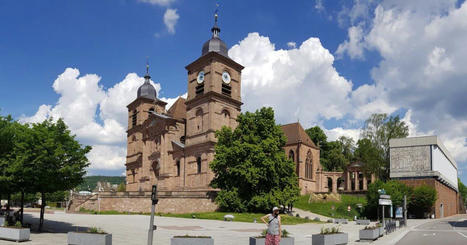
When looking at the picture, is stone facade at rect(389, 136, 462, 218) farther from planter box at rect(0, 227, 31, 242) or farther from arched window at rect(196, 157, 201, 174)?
planter box at rect(0, 227, 31, 242)

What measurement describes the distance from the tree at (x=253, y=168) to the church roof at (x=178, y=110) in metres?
18.3

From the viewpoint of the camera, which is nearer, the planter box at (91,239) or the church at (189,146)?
the planter box at (91,239)

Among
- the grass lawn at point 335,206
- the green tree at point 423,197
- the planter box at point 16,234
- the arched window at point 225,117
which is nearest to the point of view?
the planter box at point 16,234

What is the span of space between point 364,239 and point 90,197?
1668 inches

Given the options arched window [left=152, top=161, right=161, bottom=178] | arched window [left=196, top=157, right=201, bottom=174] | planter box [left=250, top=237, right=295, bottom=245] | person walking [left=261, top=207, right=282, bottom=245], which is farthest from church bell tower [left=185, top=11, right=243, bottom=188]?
person walking [left=261, top=207, right=282, bottom=245]

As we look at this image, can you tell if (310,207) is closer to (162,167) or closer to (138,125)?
(162,167)

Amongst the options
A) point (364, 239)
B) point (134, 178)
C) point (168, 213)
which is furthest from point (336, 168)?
point (364, 239)

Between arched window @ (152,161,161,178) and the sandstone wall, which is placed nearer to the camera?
the sandstone wall

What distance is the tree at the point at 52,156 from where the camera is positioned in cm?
2197

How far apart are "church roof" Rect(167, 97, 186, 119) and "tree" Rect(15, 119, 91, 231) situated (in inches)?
1505

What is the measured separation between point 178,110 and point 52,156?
4158cm

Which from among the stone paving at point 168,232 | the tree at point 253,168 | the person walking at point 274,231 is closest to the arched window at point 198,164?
the tree at point 253,168

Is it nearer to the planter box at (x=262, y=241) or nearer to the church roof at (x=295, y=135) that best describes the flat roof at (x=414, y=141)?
the church roof at (x=295, y=135)

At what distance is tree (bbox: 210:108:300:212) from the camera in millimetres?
42312
